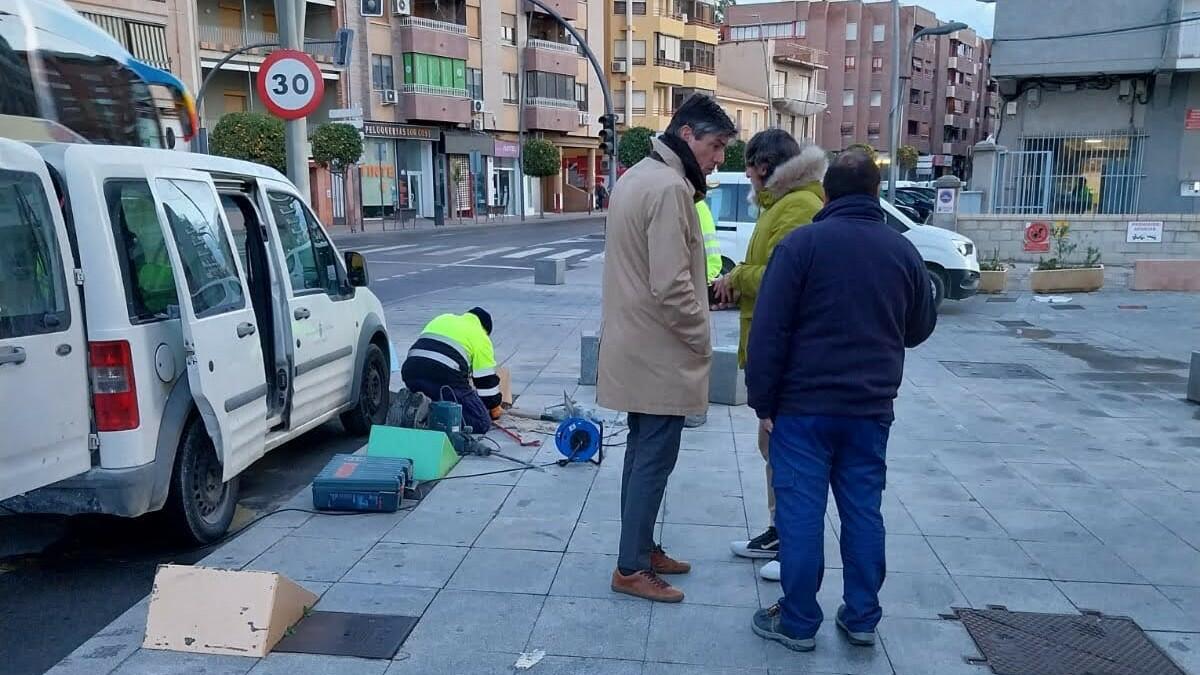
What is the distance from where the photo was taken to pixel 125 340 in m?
4.07

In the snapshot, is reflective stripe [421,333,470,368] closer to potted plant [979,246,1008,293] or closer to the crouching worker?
the crouching worker

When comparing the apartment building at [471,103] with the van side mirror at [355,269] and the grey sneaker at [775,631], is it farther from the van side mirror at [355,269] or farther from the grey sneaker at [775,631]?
the grey sneaker at [775,631]

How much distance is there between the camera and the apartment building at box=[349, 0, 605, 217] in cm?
4278

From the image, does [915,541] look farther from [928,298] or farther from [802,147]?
[802,147]

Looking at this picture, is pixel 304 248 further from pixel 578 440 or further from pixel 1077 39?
pixel 1077 39

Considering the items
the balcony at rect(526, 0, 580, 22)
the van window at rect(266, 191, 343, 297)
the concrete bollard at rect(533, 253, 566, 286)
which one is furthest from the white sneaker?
the balcony at rect(526, 0, 580, 22)

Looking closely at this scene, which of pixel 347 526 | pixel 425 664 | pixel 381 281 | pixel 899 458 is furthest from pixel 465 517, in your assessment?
pixel 381 281

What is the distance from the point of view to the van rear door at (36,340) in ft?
12.2

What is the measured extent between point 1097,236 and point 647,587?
1707 centimetres

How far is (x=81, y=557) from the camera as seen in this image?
186 inches

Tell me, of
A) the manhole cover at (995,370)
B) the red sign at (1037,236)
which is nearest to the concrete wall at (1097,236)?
the red sign at (1037,236)

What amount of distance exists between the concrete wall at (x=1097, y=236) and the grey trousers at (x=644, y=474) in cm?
1610

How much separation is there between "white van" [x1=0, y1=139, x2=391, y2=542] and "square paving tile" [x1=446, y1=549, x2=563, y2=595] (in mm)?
1311

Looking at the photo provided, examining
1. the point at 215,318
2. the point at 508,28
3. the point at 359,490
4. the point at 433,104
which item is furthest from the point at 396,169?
the point at 215,318
